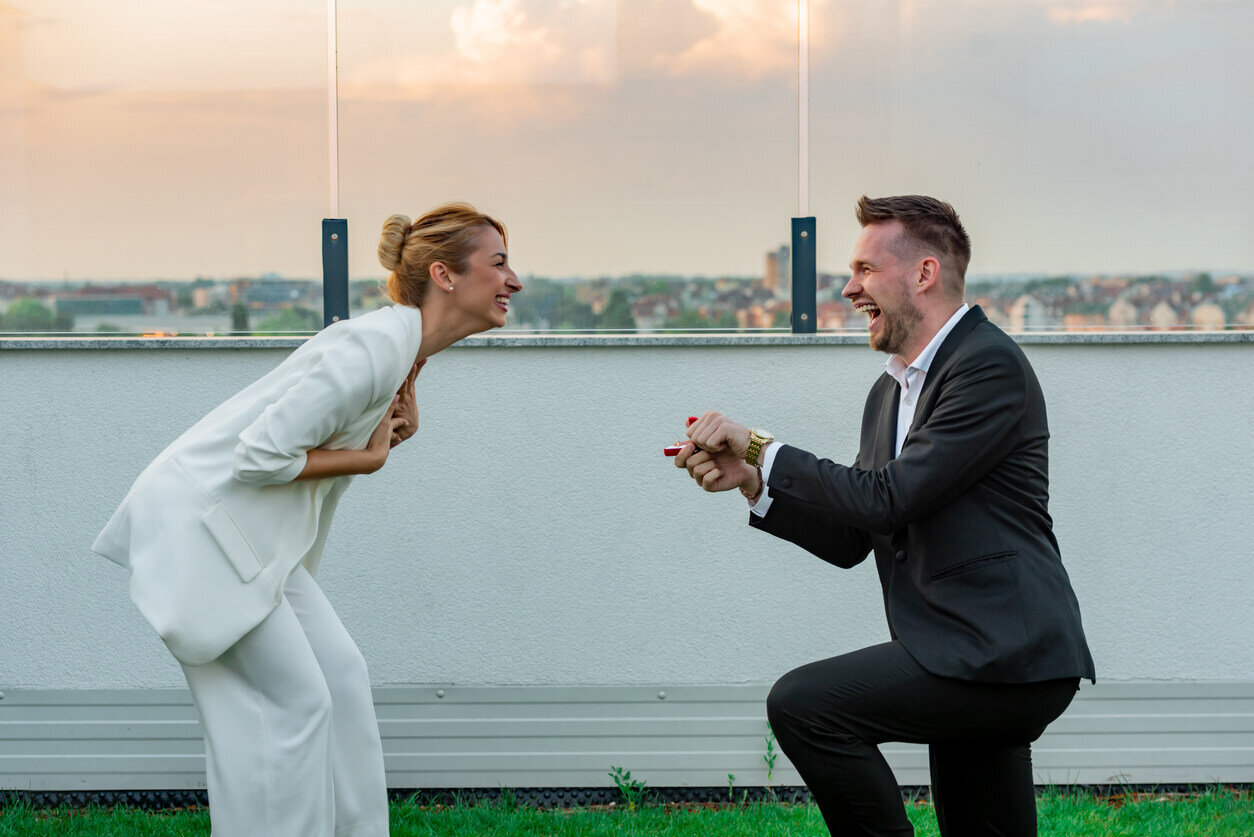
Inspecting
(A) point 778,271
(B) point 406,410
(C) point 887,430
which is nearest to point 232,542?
(B) point 406,410

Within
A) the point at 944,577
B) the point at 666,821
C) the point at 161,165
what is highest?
the point at 161,165

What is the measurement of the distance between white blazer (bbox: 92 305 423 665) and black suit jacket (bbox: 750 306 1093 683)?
1085 millimetres

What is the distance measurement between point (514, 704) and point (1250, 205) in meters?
3.52

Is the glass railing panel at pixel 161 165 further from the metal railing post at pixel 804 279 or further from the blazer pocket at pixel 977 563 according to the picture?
the blazer pocket at pixel 977 563

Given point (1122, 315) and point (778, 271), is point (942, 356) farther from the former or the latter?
point (1122, 315)

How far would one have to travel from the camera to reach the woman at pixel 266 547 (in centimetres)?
308

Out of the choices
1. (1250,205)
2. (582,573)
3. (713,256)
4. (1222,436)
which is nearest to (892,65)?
(713,256)

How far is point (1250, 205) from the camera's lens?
16.4 ft

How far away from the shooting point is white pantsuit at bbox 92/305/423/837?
3078 millimetres

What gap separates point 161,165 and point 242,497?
7.79 ft

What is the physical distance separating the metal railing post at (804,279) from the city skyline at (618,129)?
0.06 metres

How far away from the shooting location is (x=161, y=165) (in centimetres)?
500

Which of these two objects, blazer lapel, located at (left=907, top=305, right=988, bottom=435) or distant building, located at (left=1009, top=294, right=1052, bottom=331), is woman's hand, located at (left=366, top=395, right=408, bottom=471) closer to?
blazer lapel, located at (left=907, top=305, right=988, bottom=435)

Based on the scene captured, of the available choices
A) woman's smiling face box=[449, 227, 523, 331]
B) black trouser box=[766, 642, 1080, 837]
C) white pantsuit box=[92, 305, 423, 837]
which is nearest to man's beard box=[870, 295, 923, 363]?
black trouser box=[766, 642, 1080, 837]
